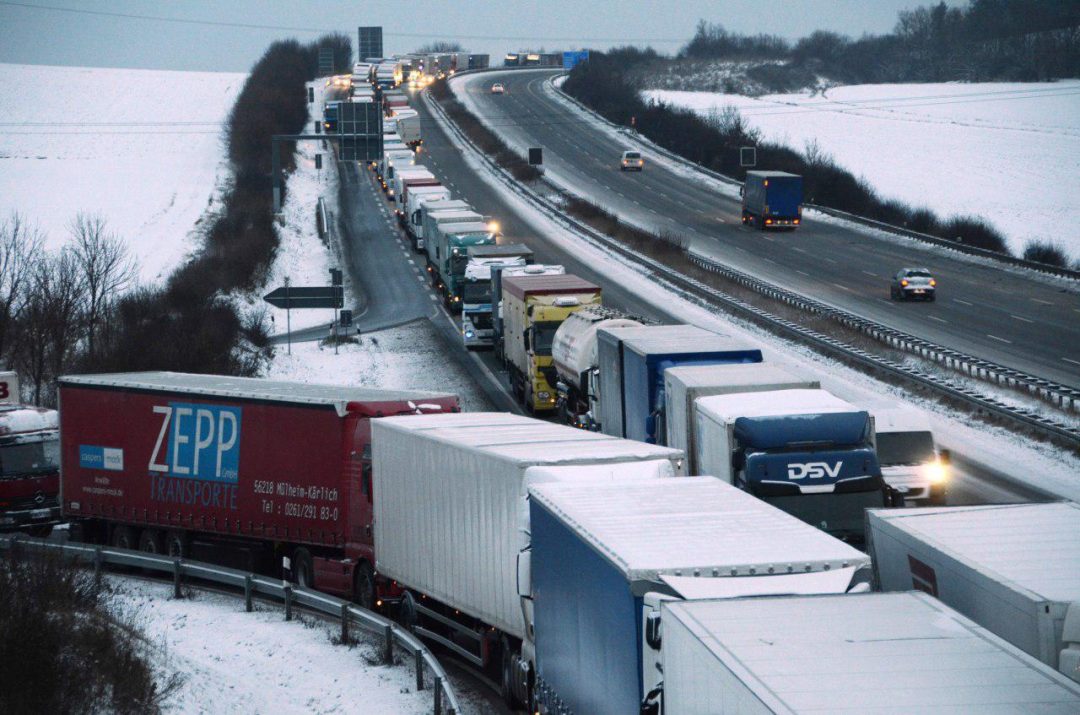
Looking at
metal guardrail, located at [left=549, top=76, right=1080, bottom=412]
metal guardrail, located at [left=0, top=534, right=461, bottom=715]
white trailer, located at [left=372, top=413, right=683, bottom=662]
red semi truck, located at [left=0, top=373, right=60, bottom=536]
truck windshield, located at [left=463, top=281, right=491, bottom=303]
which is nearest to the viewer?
white trailer, located at [left=372, top=413, right=683, bottom=662]

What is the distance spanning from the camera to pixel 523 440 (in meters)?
17.3

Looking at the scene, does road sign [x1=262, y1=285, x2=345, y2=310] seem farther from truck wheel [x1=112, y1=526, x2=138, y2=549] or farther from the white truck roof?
the white truck roof

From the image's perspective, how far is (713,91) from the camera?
190375 millimetres

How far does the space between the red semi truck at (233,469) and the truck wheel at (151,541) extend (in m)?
0.02

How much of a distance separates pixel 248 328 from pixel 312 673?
3298 centimetres

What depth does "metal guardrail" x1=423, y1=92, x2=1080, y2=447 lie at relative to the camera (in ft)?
106

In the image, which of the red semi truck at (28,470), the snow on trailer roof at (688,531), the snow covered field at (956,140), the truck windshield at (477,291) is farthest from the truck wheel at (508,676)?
the snow covered field at (956,140)

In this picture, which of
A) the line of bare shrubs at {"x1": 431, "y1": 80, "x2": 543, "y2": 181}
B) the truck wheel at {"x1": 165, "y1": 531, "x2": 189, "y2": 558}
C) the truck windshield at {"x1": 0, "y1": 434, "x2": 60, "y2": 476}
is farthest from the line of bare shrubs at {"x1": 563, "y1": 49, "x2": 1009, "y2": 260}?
the truck wheel at {"x1": 165, "y1": 531, "x2": 189, "y2": 558}

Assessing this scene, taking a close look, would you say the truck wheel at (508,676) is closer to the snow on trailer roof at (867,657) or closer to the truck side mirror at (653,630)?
the truck side mirror at (653,630)

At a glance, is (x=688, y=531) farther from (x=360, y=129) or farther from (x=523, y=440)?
(x=360, y=129)

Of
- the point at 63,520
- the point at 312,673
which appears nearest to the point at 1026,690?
the point at 312,673

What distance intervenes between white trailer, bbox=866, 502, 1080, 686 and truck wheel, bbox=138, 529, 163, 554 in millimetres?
15448

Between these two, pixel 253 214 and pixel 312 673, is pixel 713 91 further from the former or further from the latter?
pixel 312 673

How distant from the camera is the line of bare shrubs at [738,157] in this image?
256ft
